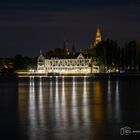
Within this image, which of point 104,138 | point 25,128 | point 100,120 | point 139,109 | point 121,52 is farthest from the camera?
point 121,52

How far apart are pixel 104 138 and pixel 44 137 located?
8.13 feet

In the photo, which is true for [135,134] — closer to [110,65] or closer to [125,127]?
[125,127]

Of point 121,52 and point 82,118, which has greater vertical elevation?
point 121,52

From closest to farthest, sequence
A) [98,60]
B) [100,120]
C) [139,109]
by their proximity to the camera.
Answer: [100,120]
[139,109]
[98,60]

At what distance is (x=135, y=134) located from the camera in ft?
75.0

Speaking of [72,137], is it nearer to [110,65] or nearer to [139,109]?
[139,109]

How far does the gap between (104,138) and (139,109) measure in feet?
41.4

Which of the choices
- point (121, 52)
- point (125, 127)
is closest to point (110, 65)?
point (121, 52)

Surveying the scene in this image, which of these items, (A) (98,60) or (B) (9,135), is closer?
(B) (9,135)

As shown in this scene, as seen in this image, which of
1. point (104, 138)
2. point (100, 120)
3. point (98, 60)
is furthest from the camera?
point (98, 60)

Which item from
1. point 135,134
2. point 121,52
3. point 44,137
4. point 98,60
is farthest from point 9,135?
point 98,60

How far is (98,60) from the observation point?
14812 centimetres

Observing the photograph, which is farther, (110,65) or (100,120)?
(110,65)

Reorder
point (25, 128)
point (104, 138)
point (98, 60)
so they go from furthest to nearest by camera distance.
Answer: point (98, 60) → point (25, 128) → point (104, 138)
